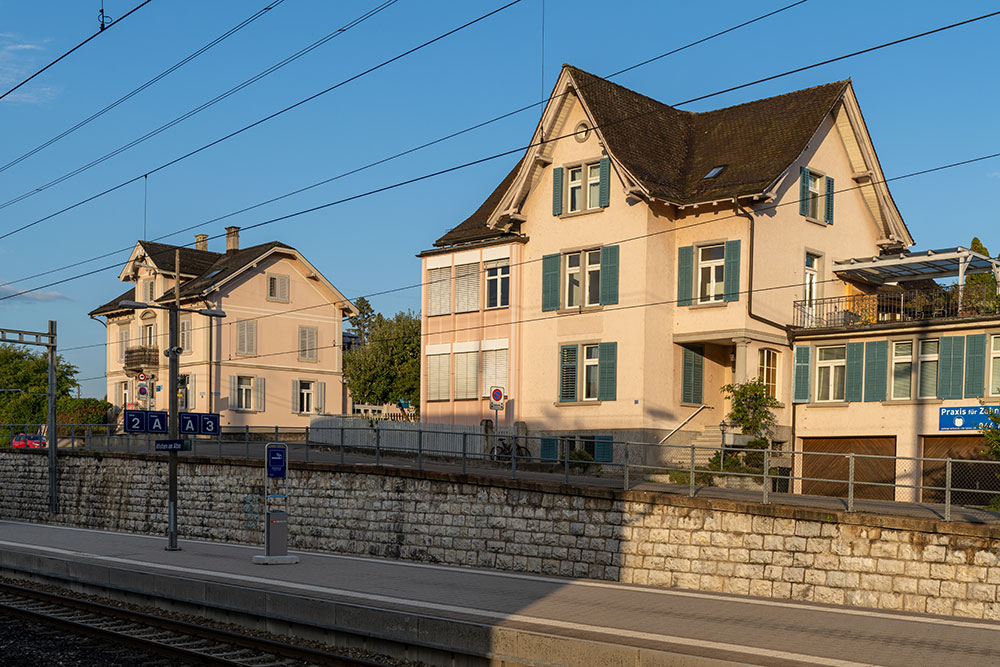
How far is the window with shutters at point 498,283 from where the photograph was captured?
117ft

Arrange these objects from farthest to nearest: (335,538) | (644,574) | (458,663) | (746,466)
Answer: (746,466), (335,538), (644,574), (458,663)

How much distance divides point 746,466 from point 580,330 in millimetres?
7218

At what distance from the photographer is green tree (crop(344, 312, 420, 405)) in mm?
57312

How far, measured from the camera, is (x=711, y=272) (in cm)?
3152

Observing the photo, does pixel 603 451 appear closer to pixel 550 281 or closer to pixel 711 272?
pixel 550 281

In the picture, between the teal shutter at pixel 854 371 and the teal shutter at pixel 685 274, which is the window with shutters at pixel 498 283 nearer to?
the teal shutter at pixel 685 274

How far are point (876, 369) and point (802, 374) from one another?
2285 mm

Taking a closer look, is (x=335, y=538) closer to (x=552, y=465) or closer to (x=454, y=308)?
(x=552, y=465)

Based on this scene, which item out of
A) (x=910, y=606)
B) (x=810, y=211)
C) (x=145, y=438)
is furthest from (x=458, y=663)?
(x=145, y=438)

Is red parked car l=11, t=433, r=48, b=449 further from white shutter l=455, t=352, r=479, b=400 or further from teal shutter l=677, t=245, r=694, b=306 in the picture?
teal shutter l=677, t=245, r=694, b=306

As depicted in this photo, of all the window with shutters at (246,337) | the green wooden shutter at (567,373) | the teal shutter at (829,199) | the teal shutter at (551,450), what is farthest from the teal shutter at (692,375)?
the window with shutters at (246,337)

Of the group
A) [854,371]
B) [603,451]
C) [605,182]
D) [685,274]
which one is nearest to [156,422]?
[603,451]

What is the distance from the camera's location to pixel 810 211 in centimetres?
3309

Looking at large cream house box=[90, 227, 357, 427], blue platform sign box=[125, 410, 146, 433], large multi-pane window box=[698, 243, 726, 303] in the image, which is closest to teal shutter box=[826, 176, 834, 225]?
large multi-pane window box=[698, 243, 726, 303]
